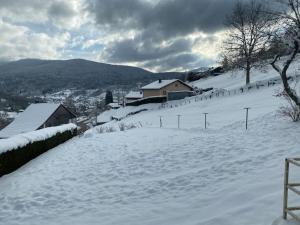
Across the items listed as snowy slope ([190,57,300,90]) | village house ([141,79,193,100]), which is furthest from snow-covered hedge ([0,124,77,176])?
village house ([141,79,193,100])

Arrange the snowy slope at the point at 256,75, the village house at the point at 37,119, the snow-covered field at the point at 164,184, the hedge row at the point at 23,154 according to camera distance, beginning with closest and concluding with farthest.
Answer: the snow-covered field at the point at 164,184 → the hedge row at the point at 23,154 → the village house at the point at 37,119 → the snowy slope at the point at 256,75

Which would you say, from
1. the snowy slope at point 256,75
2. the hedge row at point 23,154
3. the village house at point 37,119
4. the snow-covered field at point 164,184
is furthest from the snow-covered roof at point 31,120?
the snow-covered field at point 164,184

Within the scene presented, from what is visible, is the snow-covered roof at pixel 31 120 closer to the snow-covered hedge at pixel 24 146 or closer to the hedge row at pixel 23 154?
the snow-covered hedge at pixel 24 146

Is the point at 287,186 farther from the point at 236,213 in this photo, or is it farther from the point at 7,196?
the point at 7,196

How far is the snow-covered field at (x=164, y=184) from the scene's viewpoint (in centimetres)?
875

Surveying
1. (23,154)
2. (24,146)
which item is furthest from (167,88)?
(23,154)

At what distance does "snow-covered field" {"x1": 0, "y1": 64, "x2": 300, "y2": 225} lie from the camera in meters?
8.75

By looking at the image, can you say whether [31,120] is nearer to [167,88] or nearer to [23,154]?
[167,88]

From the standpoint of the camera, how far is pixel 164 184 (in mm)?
11461

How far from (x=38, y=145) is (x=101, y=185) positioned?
10.3m

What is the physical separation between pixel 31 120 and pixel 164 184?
4548cm

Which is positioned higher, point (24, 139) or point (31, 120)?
point (24, 139)

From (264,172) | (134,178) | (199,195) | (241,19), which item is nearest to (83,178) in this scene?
(134,178)

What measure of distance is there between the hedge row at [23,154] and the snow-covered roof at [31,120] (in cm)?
2635
